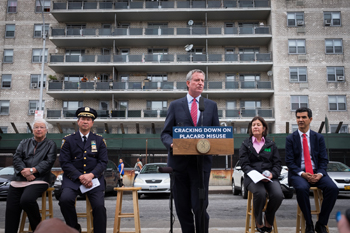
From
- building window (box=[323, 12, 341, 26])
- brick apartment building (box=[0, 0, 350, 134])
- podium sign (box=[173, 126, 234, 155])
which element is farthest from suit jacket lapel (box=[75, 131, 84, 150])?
building window (box=[323, 12, 341, 26])

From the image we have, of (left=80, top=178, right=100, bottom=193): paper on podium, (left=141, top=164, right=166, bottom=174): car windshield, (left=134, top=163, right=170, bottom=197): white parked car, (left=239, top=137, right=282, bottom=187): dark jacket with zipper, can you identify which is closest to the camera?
(left=80, top=178, right=100, bottom=193): paper on podium

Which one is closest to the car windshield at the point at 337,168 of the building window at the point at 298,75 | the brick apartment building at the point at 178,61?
the brick apartment building at the point at 178,61

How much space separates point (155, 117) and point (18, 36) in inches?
715

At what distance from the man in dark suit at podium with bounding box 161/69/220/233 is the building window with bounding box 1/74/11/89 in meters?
37.1

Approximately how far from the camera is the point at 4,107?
3588cm

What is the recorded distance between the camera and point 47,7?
37.4 metres

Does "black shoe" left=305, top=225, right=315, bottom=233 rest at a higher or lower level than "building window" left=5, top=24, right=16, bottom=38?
lower

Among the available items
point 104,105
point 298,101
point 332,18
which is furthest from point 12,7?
point 332,18

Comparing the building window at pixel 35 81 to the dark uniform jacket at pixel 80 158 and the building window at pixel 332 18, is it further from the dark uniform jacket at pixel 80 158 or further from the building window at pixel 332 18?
the dark uniform jacket at pixel 80 158

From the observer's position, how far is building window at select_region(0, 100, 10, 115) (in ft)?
117

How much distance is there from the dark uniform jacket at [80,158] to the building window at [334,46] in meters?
34.2

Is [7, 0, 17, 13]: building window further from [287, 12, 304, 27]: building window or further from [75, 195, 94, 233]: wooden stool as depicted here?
[75, 195, 94, 233]: wooden stool

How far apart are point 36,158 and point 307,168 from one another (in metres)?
4.30

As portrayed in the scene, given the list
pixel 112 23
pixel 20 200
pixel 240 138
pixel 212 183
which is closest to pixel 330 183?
pixel 20 200
